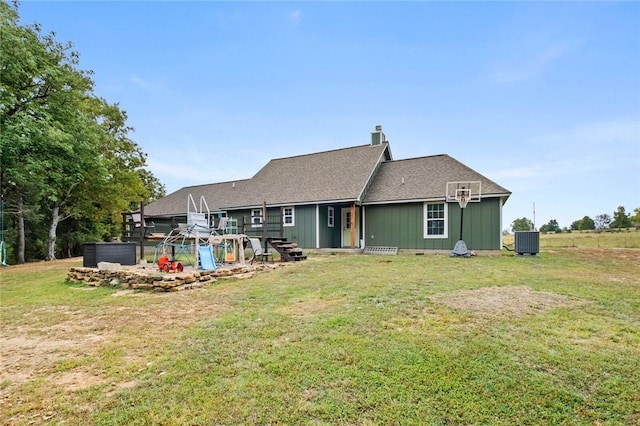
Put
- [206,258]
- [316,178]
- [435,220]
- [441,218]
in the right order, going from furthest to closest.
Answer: [316,178] → [435,220] → [441,218] → [206,258]

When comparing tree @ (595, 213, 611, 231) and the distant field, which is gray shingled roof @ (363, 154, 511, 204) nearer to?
the distant field

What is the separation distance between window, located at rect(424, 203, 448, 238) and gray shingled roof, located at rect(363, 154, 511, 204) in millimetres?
549

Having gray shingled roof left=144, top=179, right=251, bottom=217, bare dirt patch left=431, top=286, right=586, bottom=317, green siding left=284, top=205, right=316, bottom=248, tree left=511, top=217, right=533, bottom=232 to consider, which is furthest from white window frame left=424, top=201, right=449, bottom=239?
tree left=511, top=217, right=533, bottom=232

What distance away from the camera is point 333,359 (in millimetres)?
3297

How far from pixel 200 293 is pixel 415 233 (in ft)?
33.7

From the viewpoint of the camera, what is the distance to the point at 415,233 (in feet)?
47.5

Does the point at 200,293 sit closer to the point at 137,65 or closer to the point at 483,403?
the point at 483,403

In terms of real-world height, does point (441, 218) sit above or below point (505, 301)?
above

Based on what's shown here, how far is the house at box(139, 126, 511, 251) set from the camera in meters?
13.4

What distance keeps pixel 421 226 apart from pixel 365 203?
9.00 ft

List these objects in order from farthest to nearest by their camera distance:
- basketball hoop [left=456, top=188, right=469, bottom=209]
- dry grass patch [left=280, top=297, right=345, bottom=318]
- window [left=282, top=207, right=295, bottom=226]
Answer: window [left=282, top=207, right=295, bottom=226] < basketball hoop [left=456, top=188, right=469, bottom=209] < dry grass patch [left=280, top=297, right=345, bottom=318]

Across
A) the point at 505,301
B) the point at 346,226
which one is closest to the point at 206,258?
the point at 505,301

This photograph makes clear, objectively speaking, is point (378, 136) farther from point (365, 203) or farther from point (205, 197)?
point (205, 197)

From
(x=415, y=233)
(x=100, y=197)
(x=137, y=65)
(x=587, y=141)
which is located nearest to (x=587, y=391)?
(x=415, y=233)
